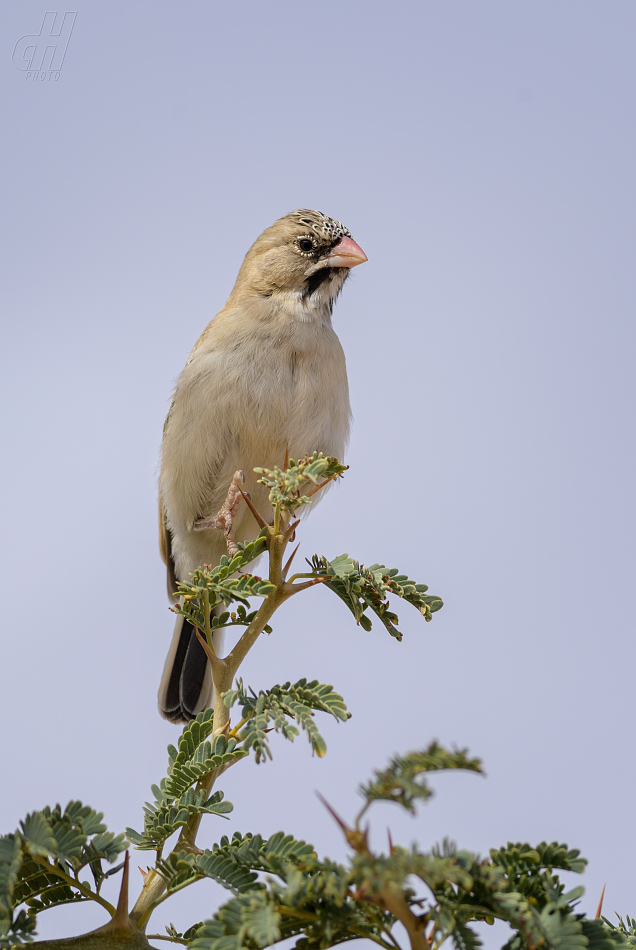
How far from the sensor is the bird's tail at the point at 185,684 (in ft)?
14.9

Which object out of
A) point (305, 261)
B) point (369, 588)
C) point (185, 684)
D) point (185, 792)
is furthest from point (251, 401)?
point (185, 792)

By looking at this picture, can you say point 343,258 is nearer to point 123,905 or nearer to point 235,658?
point 235,658

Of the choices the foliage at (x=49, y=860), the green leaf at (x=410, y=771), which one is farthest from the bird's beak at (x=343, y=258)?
the green leaf at (x=410, y=771)

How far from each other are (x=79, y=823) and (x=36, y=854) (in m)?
0.11

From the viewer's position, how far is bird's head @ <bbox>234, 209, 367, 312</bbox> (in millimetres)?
4965

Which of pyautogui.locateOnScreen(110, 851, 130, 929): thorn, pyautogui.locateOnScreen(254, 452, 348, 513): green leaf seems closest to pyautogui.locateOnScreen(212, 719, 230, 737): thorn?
pyautogui.locateOnScreen(110, 851, 130, 929): thorn

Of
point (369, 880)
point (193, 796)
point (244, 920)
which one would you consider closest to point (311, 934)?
point (244, 920)

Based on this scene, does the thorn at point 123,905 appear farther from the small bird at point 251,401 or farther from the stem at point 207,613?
the small bird at point 251,401

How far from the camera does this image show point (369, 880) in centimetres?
120

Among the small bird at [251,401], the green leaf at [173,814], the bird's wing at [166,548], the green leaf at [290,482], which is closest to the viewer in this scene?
the green leaf at [173,814]

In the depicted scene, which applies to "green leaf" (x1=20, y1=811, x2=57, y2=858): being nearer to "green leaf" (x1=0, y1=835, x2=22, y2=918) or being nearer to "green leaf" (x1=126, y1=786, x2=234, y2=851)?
"green leaf" (x1=0, y1=835, x2=22, y2=918)

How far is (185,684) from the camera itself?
4.60m

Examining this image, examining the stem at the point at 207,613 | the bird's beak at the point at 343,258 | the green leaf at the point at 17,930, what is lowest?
the green leaf at the point at 17,930

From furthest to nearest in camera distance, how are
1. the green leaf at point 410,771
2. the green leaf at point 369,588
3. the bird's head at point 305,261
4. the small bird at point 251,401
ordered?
1. the bird's head at point 305,261
2. the small bird at point 251,401
3. the green leaf at point 369,588
4. the green leaf at point 410,771
